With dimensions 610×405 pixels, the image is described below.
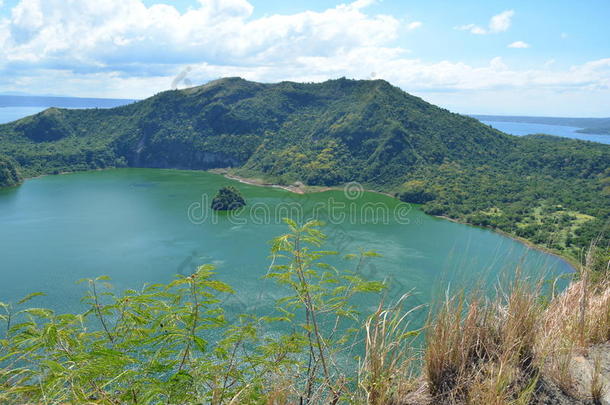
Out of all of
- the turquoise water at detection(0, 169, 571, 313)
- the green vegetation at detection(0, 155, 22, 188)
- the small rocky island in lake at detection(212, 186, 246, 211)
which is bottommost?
the turquoise water at detection(0, 169, 571, 313)

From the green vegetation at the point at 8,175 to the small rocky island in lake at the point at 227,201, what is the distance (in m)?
31.5

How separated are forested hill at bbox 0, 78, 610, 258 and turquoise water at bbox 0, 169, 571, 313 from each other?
18.9 feet

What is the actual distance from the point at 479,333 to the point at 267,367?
4.33 feet

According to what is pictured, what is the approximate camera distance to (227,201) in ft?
133

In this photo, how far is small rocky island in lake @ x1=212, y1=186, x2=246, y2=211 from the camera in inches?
1590

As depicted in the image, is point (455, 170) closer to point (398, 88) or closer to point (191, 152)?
point (398, 88)

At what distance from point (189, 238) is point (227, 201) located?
940 cm

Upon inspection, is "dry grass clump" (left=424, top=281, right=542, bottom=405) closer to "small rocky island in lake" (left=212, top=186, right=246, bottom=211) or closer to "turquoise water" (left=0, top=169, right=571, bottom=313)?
"turquoise water" (left=0, top=169, right=571, bottom=313)

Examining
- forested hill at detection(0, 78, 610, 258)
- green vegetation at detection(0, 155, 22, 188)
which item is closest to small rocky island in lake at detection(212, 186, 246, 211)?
forested hill at detection(0, 78, 610, 258)

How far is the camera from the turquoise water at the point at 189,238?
74.8 feet

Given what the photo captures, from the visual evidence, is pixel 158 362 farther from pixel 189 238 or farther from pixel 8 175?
pixel 8 175

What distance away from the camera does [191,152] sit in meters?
72.6

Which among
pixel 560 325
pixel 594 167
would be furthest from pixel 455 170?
pixel 560 325

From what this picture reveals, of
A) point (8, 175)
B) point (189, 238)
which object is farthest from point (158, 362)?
point (8, 175)
